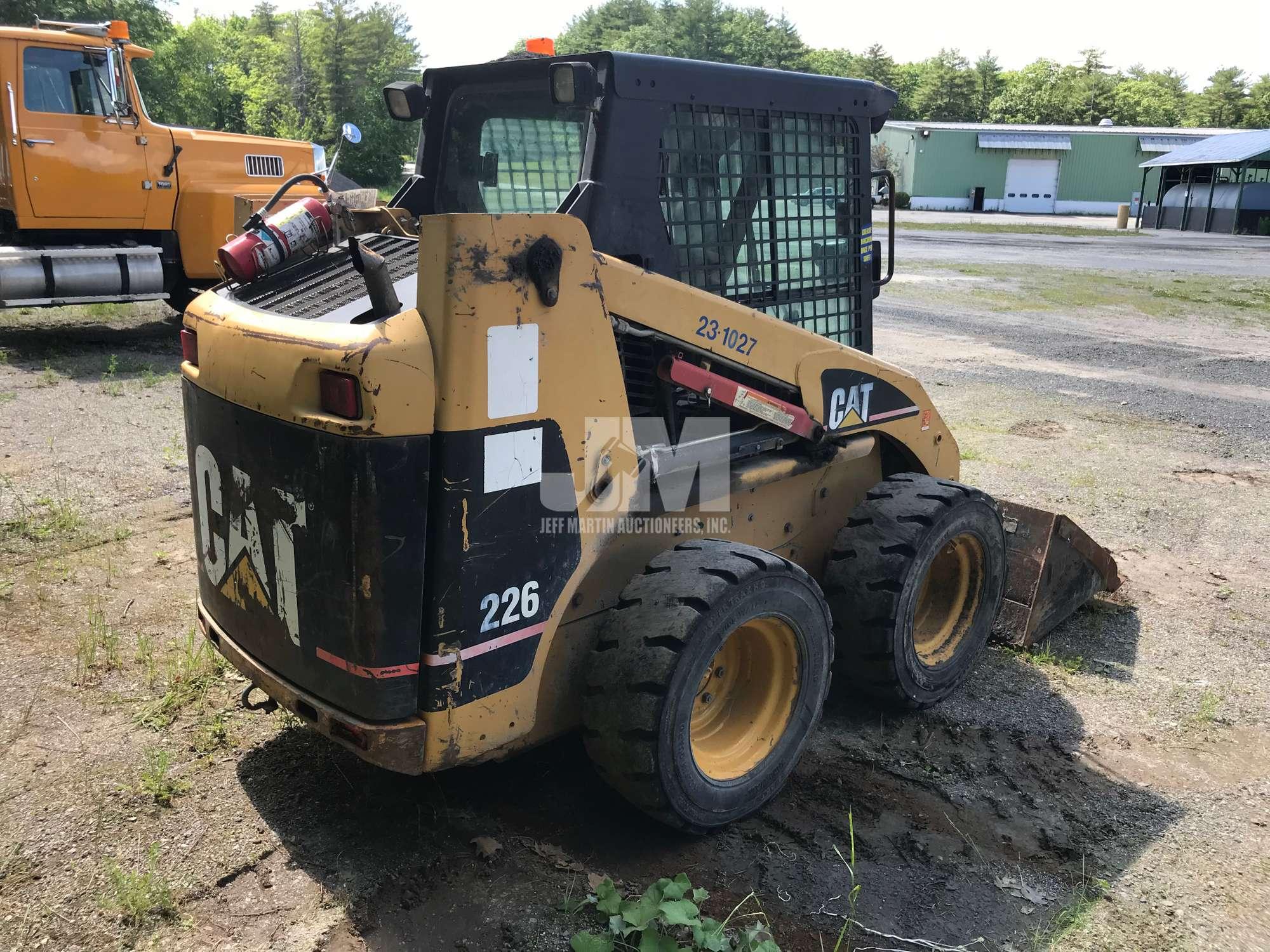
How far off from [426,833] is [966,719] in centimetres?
219

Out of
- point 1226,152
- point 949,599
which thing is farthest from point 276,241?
point 1226,152

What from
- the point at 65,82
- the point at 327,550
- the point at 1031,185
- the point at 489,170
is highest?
the point at 1031,185

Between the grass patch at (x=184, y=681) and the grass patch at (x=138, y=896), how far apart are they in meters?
0.87

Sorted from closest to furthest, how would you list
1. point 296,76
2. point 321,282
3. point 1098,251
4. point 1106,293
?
point 321,282 < point 1106,293 < point 1098,251 < point 296,76

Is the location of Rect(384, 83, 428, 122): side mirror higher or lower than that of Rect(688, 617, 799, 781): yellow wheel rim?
higher

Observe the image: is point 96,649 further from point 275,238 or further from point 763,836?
point 763,836

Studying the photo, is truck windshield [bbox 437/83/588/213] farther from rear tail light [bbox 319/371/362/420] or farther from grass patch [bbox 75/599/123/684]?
grass patch [bbox 75/599/123/684]

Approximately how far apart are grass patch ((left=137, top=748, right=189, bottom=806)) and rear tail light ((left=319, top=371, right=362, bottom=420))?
5.21 ft

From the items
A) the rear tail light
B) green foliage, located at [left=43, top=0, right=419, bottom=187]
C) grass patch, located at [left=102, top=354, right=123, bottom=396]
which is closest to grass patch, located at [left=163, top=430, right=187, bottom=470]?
grass patch, located at [left=102, top=354, right=123, bottom=396]

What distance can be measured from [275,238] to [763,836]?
2.54m

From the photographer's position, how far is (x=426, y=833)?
314cm

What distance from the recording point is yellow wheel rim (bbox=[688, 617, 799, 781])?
3268mm

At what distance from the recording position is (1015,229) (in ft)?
116

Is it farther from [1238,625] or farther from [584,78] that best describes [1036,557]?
[584,78]
